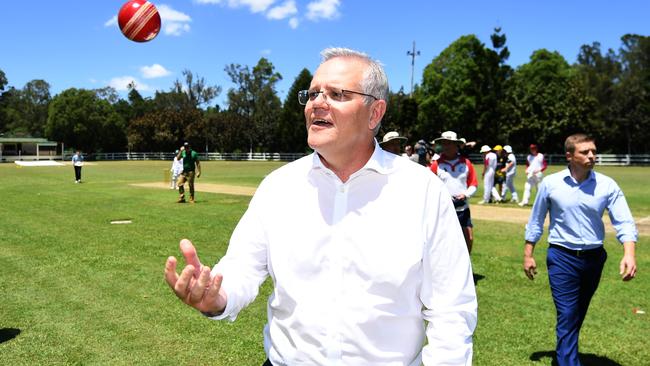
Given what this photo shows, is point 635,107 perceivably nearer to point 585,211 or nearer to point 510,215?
point 510,215

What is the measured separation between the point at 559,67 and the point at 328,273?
242 feet

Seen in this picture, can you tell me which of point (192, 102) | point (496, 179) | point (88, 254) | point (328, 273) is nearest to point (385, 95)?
point (328, 273)

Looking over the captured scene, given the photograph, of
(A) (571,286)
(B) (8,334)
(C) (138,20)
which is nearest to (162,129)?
(C) (138,20)

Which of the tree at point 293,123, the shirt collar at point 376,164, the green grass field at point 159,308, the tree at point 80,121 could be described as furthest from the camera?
the tree at point 80,121

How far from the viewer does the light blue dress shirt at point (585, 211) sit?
4.63m

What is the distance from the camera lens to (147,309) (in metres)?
6.39

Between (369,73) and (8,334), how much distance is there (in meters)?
5.20

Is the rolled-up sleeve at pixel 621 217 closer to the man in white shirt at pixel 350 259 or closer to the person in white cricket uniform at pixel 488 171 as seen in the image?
the man in white shirt at pixel 350 259

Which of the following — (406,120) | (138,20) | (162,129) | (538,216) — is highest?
(406,120)

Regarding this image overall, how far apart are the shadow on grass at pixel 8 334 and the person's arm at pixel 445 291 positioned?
196 inches

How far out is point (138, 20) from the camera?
30.7ft

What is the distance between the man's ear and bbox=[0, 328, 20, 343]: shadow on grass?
4933 millimetres

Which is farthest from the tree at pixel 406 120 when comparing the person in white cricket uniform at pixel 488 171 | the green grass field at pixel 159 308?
the green grass field at pixel 159 308

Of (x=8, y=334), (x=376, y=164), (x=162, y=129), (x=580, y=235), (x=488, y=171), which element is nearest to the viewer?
(x=376, y=164)
